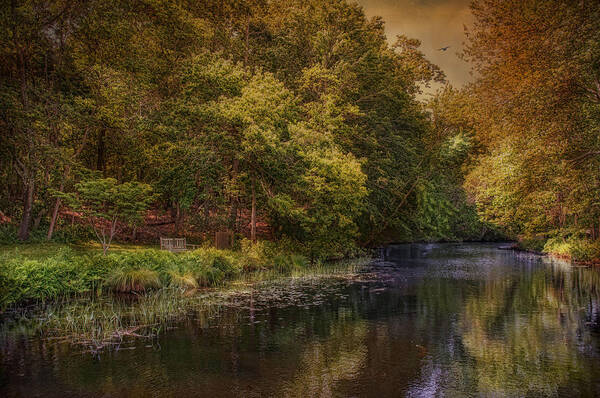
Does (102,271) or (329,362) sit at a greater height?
(102,271)

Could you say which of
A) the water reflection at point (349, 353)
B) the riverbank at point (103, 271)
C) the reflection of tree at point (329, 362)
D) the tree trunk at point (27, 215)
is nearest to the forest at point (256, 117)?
the tree trunk at point (27, 215)

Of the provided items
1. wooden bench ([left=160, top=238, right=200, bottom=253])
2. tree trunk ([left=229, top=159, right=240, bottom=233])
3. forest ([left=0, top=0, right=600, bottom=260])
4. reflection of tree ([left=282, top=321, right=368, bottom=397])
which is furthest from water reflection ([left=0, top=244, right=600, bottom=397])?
tree trunk ([left=229, top=159, right=240, bottom=233])

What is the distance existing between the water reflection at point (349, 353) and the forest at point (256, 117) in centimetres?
945

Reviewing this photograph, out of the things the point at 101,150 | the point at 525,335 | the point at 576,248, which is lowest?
the point at 525,335

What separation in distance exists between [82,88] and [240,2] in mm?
13921

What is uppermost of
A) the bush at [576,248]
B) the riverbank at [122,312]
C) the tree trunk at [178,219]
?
the tree trunk at [178,219]

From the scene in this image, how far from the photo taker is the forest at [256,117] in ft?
75.3

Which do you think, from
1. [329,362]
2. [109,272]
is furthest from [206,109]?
[329,362]

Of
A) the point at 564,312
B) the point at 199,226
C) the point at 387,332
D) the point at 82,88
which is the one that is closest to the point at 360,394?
the point at 387,332

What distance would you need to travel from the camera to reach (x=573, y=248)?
33906 millimetres

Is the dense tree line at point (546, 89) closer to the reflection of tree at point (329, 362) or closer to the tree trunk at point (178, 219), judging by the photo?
the reflection of tree at point (329, 362)

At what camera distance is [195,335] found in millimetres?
13055

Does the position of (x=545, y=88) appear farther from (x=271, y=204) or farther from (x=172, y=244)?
(x=172, y=244)

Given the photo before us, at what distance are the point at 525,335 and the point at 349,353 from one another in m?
5.26
